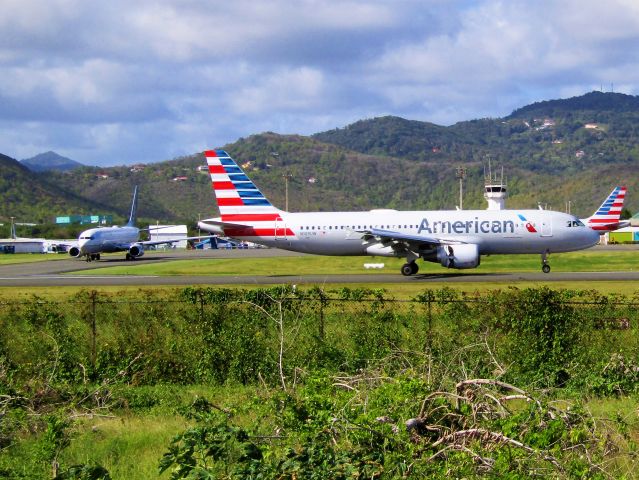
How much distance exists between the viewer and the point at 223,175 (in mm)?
49125

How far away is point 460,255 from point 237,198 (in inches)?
570

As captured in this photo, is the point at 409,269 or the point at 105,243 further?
the point at 105,243

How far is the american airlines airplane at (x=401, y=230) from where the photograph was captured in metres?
44.5

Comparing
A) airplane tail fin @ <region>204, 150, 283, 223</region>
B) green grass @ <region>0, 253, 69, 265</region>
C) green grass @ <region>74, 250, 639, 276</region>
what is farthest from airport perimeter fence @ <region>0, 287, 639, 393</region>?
green grass @ <region>0, 253, 69, 265</region>

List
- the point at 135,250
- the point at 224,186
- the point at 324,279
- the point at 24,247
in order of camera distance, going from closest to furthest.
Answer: the point at 324,279 → the point at 224,186 → the point at 135,250 → the point at 24,247

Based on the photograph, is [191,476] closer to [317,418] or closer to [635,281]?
[317,418]

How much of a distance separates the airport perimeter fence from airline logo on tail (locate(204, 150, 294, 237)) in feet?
85.3

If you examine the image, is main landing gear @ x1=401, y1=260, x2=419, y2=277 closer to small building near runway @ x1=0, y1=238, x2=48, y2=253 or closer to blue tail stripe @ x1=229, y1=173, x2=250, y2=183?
blue tail stripe @ x1=229, y1=173, x2=250, y2=183

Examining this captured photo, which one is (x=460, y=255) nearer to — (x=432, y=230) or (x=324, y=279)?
(x=432, y=230)

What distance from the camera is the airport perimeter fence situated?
1827 cm

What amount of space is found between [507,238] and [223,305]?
93.1 feet

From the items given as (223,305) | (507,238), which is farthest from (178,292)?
(507,238)

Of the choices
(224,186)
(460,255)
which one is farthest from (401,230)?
(224,186)

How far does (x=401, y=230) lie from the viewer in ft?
154
